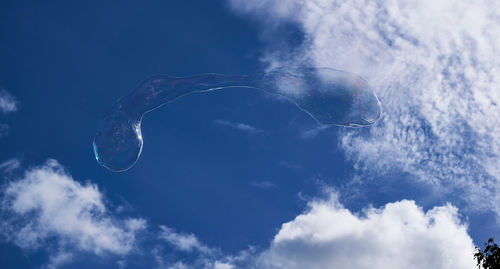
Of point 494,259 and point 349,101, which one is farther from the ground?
point 349,101

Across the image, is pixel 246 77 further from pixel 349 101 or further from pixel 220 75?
pixel 349 101

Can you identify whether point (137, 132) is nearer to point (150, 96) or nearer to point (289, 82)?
point (150, 96)

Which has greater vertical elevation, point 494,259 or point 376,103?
point 376,103

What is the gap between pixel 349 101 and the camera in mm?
23109

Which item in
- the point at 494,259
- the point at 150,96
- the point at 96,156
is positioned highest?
the point at 150,96

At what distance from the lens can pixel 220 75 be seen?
23656mm

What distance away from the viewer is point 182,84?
77.5 ft

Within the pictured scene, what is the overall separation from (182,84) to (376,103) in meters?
Answer: 6.74

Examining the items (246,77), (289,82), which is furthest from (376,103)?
(246,77)

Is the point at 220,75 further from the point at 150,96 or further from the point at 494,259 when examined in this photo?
the point at 494,259

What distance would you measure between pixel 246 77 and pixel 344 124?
3.78 metres

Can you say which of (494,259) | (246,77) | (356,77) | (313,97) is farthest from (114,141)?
(494,259)

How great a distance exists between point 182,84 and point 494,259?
41.8ft

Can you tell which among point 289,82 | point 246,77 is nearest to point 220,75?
point 246,77
